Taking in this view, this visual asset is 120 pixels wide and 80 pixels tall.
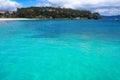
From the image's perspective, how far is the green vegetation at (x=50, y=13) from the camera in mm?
104725

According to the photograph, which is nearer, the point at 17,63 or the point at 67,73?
the point at 67,73

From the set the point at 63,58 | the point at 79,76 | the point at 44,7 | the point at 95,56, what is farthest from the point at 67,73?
the point at 44,7

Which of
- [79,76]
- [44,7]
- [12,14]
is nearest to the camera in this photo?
[79,76]

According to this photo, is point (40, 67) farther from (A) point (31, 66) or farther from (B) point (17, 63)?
(B) point (17, 63)

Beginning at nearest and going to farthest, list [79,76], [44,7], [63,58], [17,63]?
[79,76] → [17,63] → [63,58] → [44,7]

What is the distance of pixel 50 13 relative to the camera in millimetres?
110000

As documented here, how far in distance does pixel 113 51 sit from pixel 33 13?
97226 millimetres

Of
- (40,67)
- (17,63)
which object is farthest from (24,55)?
(40,67)

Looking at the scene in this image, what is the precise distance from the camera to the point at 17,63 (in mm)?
10367

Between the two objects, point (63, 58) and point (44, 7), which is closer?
point (63, 58)

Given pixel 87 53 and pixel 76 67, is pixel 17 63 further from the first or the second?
pixel 87 53

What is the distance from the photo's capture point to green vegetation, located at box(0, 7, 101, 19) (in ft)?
344

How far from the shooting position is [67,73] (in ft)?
28.9

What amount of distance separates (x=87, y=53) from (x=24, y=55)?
162 inches
